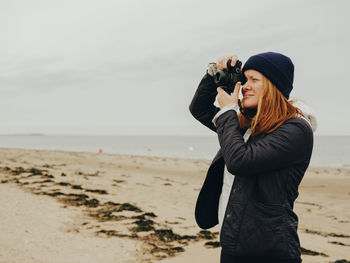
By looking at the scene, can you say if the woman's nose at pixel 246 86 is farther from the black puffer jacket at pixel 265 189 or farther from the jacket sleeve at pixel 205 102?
the jacket sleeve at pixel 205 102

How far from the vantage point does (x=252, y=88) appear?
5.66ft

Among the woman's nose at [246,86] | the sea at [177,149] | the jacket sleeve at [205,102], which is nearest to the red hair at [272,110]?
the woman's nose at [246,86]

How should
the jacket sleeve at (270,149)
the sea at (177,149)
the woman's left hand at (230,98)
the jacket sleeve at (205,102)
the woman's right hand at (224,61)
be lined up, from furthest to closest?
the sea at (177,149), the jacket sleeve at (205,102), the woman's right hand at (224,61), the woman's left hand at (230,98), the jacket sleeve at (270,149)

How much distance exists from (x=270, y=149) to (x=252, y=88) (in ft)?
1.25

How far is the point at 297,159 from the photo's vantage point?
5.23ft

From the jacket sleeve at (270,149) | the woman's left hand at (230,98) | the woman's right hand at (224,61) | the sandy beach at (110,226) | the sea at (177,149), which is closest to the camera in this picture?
the jacket sleeve at (270,149)

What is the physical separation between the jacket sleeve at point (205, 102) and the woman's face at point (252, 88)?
0.36 metres

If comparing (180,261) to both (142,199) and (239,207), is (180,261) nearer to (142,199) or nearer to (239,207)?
(239,207)

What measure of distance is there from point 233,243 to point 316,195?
10.7 m

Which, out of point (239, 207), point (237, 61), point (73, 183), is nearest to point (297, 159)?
point (239, 207)

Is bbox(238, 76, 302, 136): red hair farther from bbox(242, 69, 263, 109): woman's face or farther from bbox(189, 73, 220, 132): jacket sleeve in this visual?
bbox(189, 73, 220, 132): jacket sleeve

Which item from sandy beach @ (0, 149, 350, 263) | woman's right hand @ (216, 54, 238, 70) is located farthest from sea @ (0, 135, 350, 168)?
woman's right hand @ (216, 54, 238, 70)

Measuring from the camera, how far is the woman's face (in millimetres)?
1701

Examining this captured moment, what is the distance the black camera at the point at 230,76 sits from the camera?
73.4 inches
